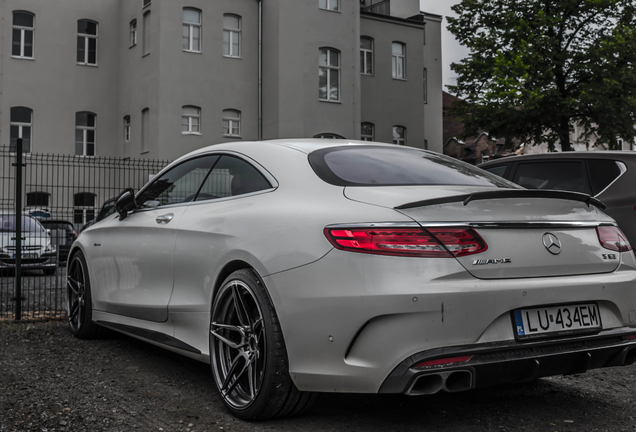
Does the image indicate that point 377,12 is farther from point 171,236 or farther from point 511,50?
point 171,236

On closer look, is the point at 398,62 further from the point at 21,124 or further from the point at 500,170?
the point at 500,170

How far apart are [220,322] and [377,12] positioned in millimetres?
34112

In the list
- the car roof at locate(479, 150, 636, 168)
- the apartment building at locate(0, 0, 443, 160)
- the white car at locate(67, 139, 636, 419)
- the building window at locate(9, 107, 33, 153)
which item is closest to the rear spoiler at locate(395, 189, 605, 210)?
the white car at locate(67, 139, 636, 419)

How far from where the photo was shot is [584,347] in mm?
3447

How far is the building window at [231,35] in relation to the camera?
2906 cm

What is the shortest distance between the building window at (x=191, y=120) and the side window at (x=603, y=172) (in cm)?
2244

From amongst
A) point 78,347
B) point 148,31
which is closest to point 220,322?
point 78,347

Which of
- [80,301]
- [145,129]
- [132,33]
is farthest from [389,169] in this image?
[132,33]

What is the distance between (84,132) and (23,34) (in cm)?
461

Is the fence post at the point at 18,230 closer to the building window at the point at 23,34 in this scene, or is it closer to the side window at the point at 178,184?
the side window at the point at 178,184

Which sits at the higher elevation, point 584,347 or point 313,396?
point 584,347

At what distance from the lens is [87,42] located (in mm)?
31172

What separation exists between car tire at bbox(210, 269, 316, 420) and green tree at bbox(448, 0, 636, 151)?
23.5 m

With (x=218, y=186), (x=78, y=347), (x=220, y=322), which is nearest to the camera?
(x=220, y=322)
